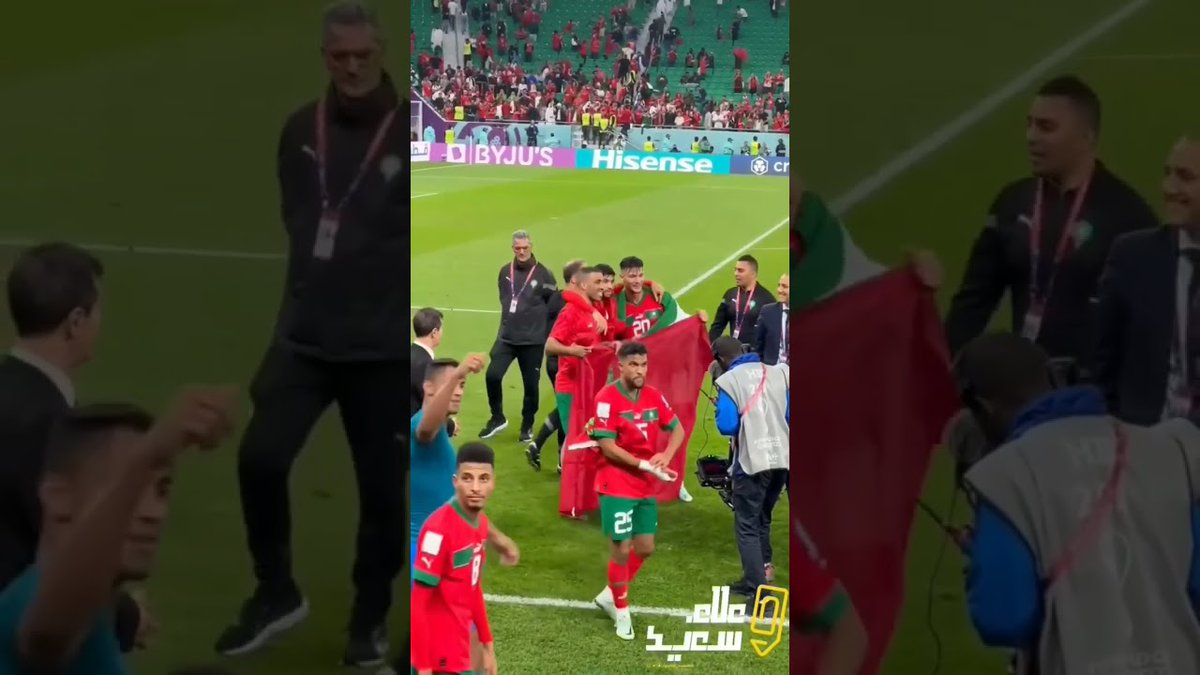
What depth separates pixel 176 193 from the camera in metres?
1.91

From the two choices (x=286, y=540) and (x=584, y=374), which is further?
(x=584, y=374)

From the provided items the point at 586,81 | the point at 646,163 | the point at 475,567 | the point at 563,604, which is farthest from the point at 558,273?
the point at 475,567

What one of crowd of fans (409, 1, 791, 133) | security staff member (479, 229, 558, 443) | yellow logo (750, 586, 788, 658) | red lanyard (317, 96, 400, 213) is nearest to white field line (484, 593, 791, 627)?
yellow logo (750, 586, 788, 658)

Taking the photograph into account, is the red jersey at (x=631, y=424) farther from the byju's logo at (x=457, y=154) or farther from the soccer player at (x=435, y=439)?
the byju's logo at (x=457, y=154)

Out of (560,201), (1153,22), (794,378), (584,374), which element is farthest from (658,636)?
(560,201)

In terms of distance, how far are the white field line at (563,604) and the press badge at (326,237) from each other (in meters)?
4.14

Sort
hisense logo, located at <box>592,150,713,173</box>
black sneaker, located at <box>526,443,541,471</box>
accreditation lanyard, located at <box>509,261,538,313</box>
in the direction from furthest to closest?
hisense logo, located at <box>592,150,713,173</box> < black sneaker, located at <box>526,443,541,471</box> < accreditation lanyard, located at <box>509,261,538,313</box>

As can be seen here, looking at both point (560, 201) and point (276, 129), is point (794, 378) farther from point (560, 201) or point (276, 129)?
point (560, 201)

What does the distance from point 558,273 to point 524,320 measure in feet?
12.4

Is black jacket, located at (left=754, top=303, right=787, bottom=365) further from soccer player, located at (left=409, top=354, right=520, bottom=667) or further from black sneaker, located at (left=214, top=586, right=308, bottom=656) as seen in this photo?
black sneaker, located at (left=214, top=586, right=308, bottom=656)

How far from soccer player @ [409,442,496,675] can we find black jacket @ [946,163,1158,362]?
1.92m

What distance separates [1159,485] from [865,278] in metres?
0.51

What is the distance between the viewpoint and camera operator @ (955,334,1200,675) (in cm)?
173

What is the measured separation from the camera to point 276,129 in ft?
6.19
